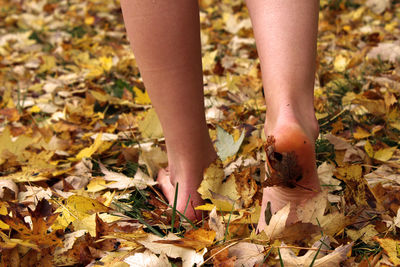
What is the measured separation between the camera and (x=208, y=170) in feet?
3.52

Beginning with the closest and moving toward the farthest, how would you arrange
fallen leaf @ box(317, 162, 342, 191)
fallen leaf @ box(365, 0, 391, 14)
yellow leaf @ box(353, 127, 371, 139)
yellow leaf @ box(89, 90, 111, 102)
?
fallen leaf @ box(317, 162, 342, 191) < yellow leaf @ box(353, 127, 371, 139) < yellow leaf @ box(89, 90, 111, 102) < fallen leaf @ box(365, 0, 391, 14)

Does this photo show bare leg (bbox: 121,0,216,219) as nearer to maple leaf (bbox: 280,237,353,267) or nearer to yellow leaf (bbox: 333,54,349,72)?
maple leaf (bbox: 280,237,353,267)

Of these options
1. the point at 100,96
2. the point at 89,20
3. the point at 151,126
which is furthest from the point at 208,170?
the point at 89,20

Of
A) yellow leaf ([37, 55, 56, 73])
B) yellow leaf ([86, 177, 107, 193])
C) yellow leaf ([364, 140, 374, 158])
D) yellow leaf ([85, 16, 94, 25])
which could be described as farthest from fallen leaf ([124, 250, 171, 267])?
yellow leaf ([85, 16, 94, 25])

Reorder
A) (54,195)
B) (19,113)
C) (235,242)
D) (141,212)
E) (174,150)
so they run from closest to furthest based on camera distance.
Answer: (235,242) → (174,150) → (141,212) → (54,195) → (19,113)

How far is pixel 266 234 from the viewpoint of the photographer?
0.88 meters

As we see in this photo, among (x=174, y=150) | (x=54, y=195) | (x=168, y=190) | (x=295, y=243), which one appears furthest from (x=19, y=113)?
(x=295, y=243)

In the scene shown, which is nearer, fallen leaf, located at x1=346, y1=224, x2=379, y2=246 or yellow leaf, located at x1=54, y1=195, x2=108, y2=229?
fallen leaf, located at x1=346, y1=224, x2=379, y2=246

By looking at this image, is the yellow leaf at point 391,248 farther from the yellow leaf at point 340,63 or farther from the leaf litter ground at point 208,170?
the yellow leaf at point 340,63

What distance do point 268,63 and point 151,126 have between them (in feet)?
2.38

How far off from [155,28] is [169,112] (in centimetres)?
19

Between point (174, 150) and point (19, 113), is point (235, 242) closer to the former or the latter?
point (174, 150)

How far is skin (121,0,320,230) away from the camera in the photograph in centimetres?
84

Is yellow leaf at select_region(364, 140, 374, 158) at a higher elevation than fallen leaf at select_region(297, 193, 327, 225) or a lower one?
lower
